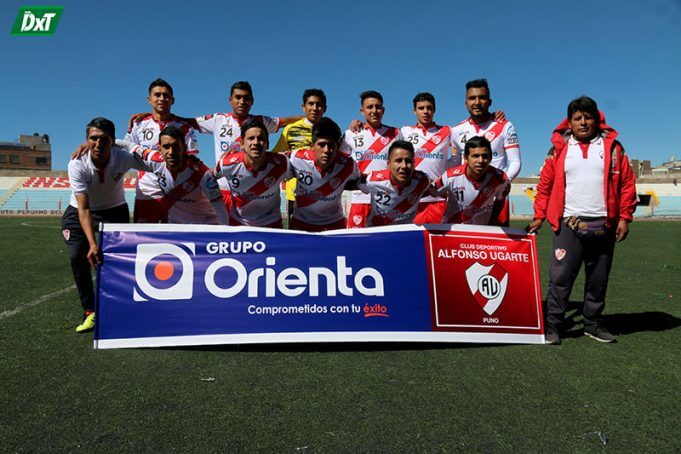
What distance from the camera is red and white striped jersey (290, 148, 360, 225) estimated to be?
15.4 feet

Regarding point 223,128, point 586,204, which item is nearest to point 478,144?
point 586,204

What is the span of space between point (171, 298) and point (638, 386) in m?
3.53

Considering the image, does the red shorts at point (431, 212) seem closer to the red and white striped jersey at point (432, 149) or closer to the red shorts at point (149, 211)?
the red and white striped jersey at point (432, 149)

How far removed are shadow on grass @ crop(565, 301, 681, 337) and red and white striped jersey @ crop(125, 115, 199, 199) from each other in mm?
4639

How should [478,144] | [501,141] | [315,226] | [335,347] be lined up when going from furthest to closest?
[501,141]
[315,226]
[478,144]
[335,347]

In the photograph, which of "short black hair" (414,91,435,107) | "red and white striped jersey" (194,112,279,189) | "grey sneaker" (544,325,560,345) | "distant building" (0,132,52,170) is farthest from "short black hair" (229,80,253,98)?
"distant building" (0,132,52,170)

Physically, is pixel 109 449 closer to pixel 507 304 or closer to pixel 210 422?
pixel 210 422

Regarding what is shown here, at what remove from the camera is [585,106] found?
13.1ft

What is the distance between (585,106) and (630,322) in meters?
2.34

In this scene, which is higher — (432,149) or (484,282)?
(432,149)

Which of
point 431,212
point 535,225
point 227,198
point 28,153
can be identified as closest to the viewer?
point 535,225

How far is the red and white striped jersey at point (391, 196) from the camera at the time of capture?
4.63 metres

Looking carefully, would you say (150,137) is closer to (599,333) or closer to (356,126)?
(356,126)

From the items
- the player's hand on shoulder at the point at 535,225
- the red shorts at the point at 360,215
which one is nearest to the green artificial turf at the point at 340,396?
the player's hand on shoulder at the point at 535,225
